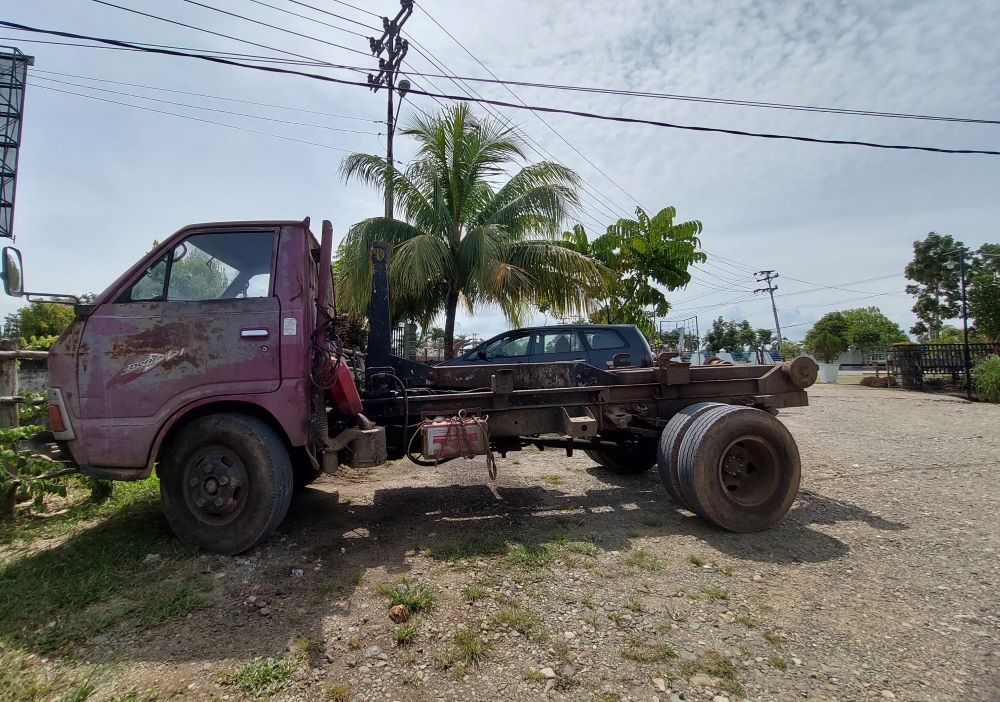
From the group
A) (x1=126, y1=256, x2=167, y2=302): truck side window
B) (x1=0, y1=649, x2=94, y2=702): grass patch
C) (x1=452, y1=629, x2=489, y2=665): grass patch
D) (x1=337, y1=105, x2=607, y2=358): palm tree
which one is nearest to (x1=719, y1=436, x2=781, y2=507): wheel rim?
(x1=452, y1=629, x2=489, y2=665): grass patch

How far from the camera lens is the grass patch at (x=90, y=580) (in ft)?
9.19

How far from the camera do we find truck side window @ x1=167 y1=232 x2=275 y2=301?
3.84m

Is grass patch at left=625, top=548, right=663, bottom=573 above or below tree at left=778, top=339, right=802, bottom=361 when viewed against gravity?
below

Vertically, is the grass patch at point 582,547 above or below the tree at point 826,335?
below

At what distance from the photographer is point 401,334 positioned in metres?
11.6

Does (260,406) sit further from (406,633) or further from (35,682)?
(406,633)

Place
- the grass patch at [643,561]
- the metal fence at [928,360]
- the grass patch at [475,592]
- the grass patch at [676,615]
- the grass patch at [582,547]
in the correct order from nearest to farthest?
the grass patch at [676,615], the grass patch at [475,592], the grass patch at [643,561], the grass patch at [582,547], the metal fence at [928,360]

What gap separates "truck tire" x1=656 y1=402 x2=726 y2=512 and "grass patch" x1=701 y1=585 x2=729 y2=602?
3.46ft

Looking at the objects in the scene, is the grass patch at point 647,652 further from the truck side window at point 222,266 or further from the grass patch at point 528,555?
the truck side window at point 222,266

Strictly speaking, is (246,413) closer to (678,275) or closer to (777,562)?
(777,562)

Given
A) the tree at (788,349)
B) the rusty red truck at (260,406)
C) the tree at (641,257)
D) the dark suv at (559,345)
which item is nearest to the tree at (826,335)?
the tree at (788,349)

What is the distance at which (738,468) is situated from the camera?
4.42 meters

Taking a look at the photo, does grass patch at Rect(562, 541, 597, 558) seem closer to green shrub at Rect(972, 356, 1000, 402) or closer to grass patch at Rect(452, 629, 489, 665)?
grass patch at Rect(452, 629, 489, 665)

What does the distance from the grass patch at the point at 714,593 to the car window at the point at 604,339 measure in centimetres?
489
